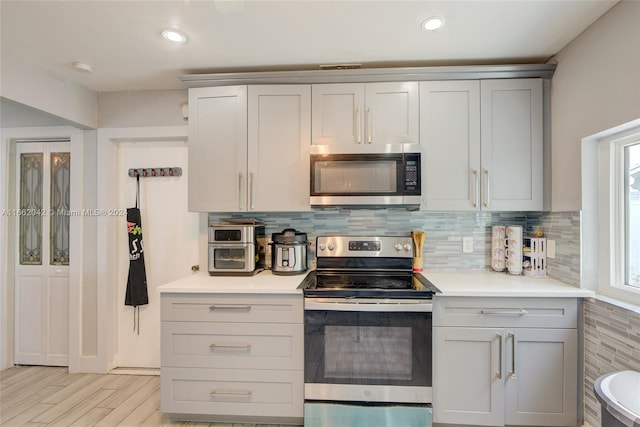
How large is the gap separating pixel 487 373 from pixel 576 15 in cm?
200

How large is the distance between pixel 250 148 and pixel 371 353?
154cm

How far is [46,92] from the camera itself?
2098 mm

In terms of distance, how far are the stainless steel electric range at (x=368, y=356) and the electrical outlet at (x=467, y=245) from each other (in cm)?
73

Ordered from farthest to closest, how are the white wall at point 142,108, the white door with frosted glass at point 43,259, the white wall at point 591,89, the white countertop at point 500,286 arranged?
the white door with frosted glass at point 43,259 → the white wall at point 142,108 → the white countertop at point 500,286 → the white wall at point 591,89

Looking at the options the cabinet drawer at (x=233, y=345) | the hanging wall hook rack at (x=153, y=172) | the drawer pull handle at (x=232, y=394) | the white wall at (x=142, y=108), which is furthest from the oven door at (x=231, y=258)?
the white wall at (x=142, y=108)

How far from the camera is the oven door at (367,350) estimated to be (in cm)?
168

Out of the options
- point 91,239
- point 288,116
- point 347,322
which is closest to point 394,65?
point 288,116

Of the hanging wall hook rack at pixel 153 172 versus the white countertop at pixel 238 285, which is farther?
the hanging wall hook rack at pixel 153 172

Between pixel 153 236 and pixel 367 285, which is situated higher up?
Answer: pixel 153 236

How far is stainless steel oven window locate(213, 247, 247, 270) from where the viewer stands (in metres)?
2.07

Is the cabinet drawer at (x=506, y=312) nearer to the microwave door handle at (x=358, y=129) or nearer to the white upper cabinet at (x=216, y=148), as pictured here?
the microwave door handle at (x=358, y=129)

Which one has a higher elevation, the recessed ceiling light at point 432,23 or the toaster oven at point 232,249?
the recessed ceiling light at point 432,23

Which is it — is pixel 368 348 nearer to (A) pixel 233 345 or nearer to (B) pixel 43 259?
(A) pixel 233 345

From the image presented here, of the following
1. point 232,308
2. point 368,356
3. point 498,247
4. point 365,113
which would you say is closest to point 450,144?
point 365,113
